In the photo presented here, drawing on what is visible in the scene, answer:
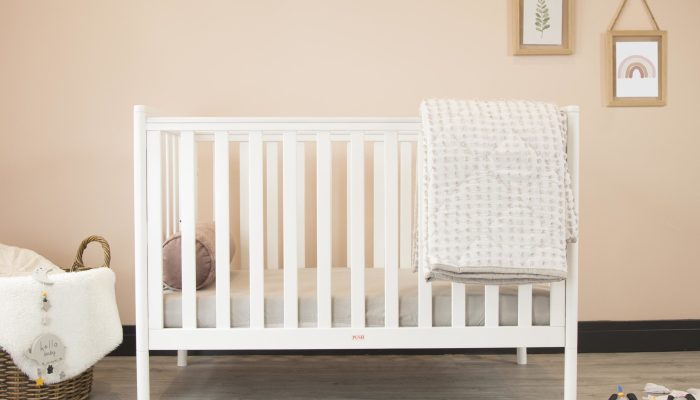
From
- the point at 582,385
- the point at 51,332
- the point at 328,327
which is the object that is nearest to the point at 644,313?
the point at 582,385

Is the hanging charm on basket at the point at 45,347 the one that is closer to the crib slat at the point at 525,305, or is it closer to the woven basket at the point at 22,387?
the woven basket at the point at 22,387

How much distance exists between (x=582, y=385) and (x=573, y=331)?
1.52 ft

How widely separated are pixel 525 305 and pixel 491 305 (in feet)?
0.30

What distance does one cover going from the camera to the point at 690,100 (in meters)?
2.28

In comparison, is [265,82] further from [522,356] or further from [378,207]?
[522,356]

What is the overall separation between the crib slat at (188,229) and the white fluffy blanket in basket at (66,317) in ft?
1.05

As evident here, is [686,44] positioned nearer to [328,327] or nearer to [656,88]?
[656,88]

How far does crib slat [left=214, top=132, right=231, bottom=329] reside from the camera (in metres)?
1.51

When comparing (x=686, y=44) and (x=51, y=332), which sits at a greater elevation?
(x=686, y=44)

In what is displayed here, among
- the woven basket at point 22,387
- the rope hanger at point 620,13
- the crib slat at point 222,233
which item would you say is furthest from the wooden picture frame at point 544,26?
the woven basket at point 22,387

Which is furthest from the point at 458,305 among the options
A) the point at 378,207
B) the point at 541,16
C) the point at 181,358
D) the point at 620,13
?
the point at 620,13

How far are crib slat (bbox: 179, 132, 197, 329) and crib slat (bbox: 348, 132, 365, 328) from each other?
422 millimetres

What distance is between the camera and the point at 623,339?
2.26 m

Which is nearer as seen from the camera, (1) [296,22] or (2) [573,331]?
(2) [573,331]
